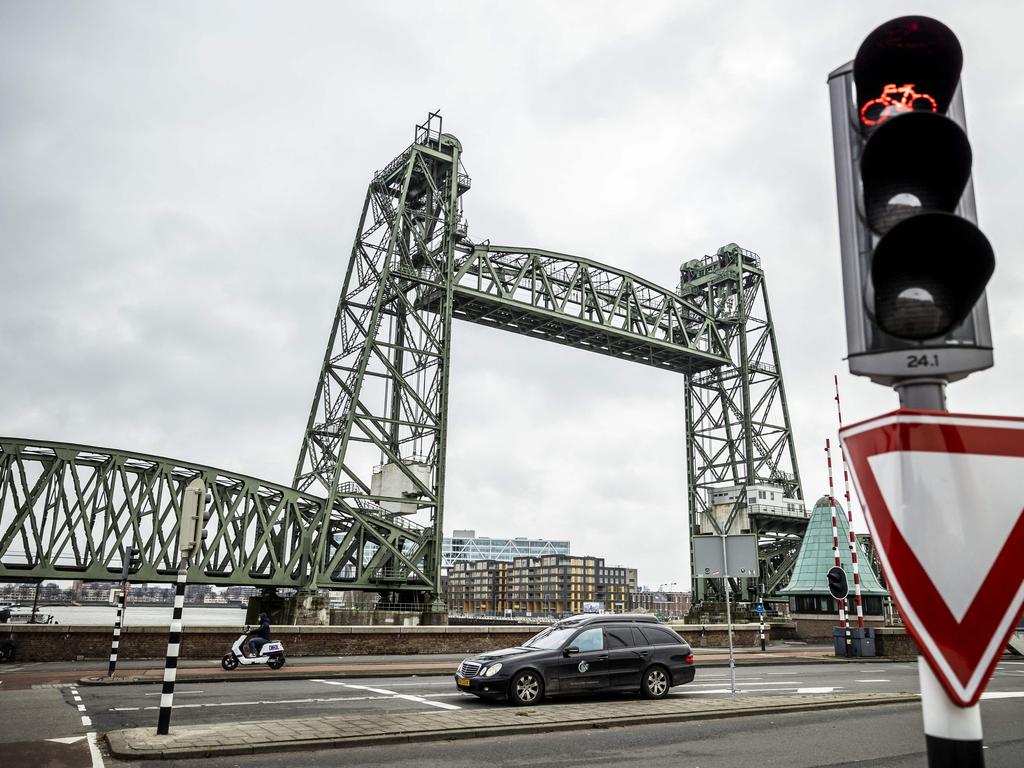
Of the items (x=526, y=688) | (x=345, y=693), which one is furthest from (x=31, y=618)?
(x=526, y=688)

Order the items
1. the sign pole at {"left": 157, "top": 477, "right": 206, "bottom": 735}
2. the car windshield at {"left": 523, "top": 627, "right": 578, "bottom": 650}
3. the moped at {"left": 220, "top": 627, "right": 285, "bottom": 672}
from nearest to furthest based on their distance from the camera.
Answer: the sign pole at {"left": 157, "top": 477, "right": 206, "bottom": 735} → the car windshield at {"left": 523, "top": 627, "right": 578, "bottom": 650} → the moped at {"left": 220, "top": 627, "right": 285, "bottom": 672}

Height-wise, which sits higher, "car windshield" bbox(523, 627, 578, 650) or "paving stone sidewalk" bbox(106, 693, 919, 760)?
"car windshield" bbox(523, 627, 578, 650)

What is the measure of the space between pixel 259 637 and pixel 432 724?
1131cm

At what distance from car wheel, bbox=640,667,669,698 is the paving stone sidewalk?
29 cm

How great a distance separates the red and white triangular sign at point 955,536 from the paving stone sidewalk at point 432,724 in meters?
9.06

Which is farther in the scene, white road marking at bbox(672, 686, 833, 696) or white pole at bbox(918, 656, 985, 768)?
white road marking at bbox(672, 686, 833, 696)

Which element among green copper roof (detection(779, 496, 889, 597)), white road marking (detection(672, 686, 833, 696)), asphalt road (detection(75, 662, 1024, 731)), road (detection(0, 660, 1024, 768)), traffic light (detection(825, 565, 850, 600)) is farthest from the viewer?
green copper roof (detection(779, 496, 889, 597))

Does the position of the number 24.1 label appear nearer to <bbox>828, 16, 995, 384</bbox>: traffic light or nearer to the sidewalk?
<bbox>828, 16, 995, 384</bbox>: traffic light

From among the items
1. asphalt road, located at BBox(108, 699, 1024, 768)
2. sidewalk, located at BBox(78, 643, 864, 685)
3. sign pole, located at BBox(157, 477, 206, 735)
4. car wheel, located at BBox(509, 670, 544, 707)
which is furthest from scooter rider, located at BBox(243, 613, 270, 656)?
asphalt road, located at BBox(108, 699, 1024, 768)

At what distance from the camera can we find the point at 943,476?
2.25 metres

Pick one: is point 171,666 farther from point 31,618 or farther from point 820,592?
point 820,592

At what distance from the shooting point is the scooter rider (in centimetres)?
2028

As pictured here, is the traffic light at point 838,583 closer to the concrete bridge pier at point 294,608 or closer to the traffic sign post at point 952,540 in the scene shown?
the traffic sign post at point 952,540

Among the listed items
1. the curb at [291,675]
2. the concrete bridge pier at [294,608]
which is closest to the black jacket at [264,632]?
the curb at [291,675]
